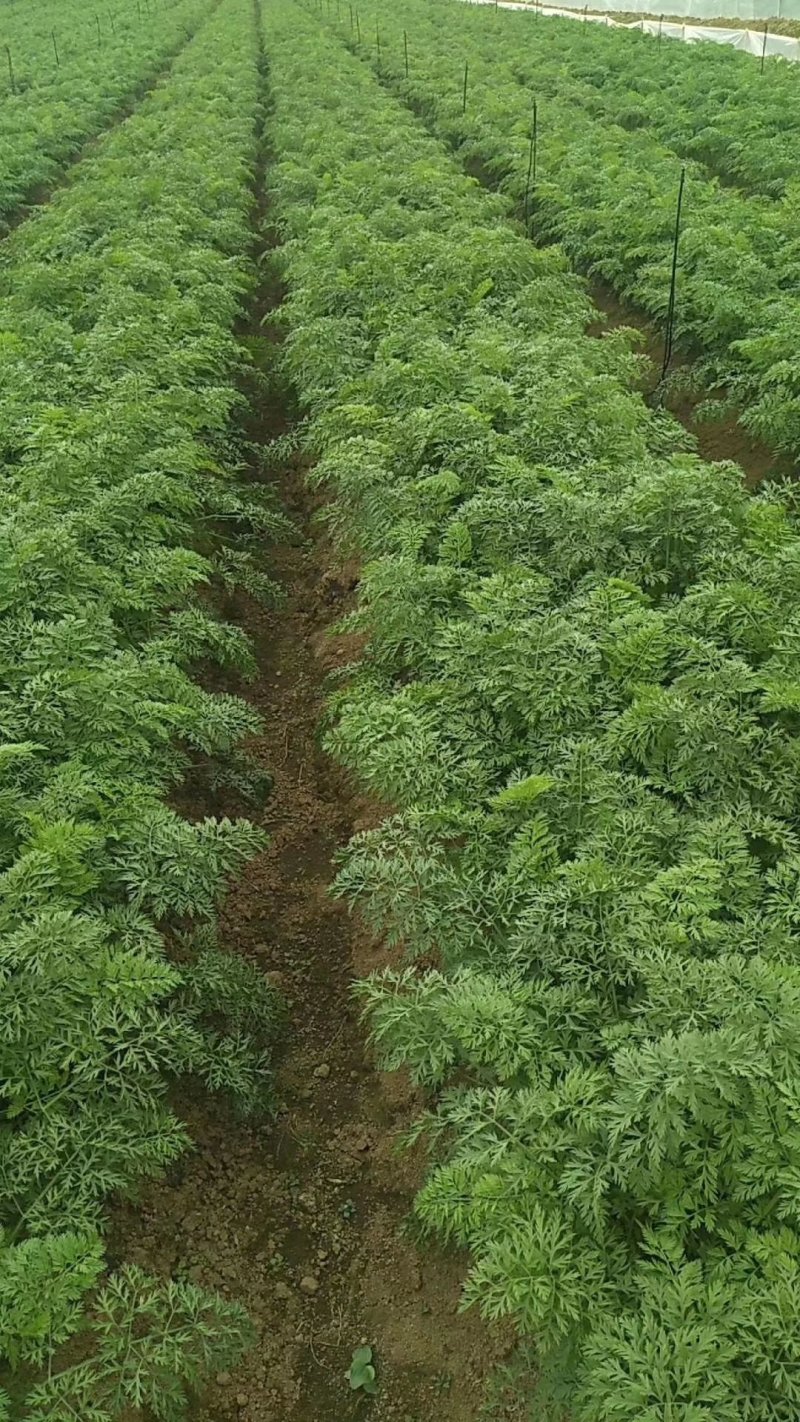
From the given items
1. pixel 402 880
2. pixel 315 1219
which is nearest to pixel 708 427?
pixel 402 880

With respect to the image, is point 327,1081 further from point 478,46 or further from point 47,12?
point 47,12

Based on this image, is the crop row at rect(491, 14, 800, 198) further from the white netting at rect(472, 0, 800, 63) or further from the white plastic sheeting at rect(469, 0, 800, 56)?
the white netting at rect(472, 0, 800, 63)

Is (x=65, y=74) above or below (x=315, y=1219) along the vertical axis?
above

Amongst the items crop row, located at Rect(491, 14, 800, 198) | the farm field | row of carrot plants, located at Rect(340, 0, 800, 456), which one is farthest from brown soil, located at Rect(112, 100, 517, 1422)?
crop row, located at Rect(491, 14, 800, 198)

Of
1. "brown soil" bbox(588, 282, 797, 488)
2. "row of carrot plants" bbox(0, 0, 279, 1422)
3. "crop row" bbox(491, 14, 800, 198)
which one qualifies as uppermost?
"crop row" bbox(491, 14, 800, 198)

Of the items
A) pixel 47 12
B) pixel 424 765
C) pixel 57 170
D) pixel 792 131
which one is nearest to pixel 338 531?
pixel 424 765

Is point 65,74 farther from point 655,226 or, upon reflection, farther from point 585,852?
point 585,852
